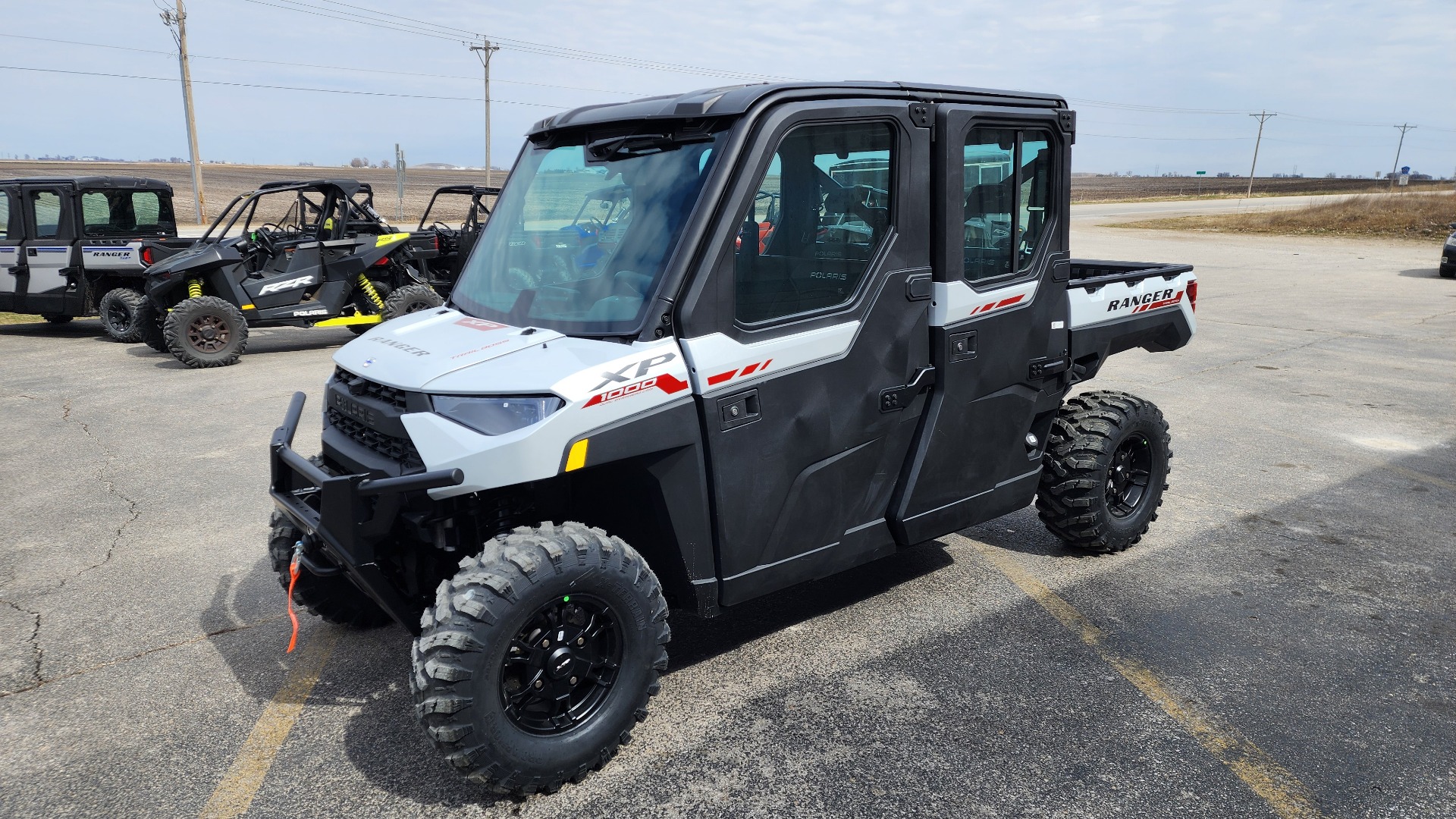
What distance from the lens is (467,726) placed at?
303cm

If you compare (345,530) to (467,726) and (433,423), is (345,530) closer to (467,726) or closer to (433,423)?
(433,423)

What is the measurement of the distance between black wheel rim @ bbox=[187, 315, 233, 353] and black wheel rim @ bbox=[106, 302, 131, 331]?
263cm

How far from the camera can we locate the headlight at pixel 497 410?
10.4 ft

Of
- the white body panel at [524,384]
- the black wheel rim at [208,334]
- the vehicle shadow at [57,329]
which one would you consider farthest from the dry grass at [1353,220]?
the white body panel at [524,384]

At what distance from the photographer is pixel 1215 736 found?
3.62 m

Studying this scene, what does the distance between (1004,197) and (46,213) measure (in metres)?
13.6

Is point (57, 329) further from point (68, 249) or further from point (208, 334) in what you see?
point (208, 334)

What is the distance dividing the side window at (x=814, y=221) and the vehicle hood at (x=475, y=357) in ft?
2.05

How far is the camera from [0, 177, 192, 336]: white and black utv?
42.9ft

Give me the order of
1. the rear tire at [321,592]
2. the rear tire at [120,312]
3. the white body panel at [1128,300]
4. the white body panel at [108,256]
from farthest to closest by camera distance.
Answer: the white body panel at [108,256]
the rear tire at [120,312]
the white body panel at [1128,300]
the rear tire at [321,592]

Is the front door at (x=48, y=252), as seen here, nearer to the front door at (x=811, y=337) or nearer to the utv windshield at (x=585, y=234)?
the utv windshield at (x=585, y=234)

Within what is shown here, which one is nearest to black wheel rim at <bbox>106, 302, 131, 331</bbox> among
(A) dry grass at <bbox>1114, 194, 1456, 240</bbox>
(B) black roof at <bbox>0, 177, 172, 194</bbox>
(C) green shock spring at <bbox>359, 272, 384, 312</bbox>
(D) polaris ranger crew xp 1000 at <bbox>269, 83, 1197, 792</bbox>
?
(B) black roof at <bbox>0, 177, 172, 194</bbox>

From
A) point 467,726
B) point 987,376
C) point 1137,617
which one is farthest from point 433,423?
point 1137,617

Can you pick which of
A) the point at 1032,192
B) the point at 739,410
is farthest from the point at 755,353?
the point at 1032,192
